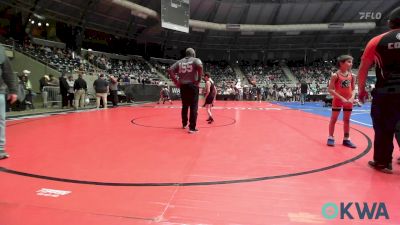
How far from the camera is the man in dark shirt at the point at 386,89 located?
9.74 feet

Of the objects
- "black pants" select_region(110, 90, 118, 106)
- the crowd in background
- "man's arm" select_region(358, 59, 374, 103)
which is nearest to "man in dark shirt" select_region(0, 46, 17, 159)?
"man's arm" select_region(358, 59, 374, 103)

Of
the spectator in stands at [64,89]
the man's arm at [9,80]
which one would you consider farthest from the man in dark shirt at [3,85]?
the spectator in stands at [64,89]

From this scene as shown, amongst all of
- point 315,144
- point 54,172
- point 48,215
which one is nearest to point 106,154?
point 54,172

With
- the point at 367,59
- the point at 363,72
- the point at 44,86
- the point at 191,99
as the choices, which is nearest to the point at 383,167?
the point at 363,72

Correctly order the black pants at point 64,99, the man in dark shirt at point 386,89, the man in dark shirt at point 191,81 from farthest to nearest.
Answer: the black pants at point 64,99 < the man in dark shirt at point 191,81 < the man in dark shirt at point 386,89

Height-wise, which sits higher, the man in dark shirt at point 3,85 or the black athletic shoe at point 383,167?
the man in dark shirt at point 3,85

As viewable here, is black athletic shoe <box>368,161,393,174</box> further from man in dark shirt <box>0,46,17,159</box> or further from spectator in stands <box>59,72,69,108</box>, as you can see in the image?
spectator in stands <box>59,72,69,108</box>

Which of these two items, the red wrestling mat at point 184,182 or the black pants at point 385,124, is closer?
the red wrestling mat at point 184,182

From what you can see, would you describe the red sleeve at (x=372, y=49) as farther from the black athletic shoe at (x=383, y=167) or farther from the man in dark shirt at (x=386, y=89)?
the black athletic shoe at (x=383, y=167)

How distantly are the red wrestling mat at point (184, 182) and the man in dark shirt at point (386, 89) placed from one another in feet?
0.86

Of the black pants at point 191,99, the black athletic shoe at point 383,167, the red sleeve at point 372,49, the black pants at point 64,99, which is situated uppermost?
the red sleeve at point 372,49

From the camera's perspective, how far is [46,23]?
77.3ft

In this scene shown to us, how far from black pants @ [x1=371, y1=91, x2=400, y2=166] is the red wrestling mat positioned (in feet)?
0.72

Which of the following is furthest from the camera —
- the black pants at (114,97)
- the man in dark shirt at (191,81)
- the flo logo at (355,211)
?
the black pants at (114,97)
